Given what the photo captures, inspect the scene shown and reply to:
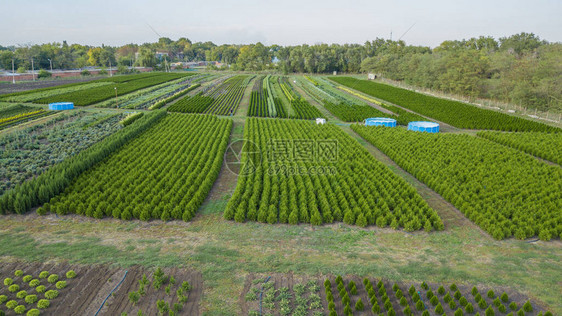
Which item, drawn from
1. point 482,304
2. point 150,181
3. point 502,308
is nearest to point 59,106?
point 150,181

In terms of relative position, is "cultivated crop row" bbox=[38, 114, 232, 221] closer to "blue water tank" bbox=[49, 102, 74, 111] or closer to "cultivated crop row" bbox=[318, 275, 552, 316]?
"cultivated crop row" bbox=[318, 275, 552, 316]

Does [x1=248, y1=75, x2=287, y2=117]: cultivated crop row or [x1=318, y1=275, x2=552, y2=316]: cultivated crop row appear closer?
[x1=318, y1=275, x2=552, y2=316]: cultivated crop row

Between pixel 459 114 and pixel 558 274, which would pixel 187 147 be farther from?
pixel 459 114

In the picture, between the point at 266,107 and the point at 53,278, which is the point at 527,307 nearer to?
the point at 53,278

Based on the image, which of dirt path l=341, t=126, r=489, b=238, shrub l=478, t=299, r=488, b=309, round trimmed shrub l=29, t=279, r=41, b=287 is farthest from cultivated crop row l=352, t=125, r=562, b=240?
round trimmed shrub l=29, t=279, r=41, b=287

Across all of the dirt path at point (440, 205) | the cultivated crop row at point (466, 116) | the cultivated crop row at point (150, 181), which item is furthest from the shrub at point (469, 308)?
the cultivated crop row at point (466, 116)

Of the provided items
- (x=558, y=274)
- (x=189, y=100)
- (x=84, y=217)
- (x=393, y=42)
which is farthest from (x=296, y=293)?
(x=393, y=42)
